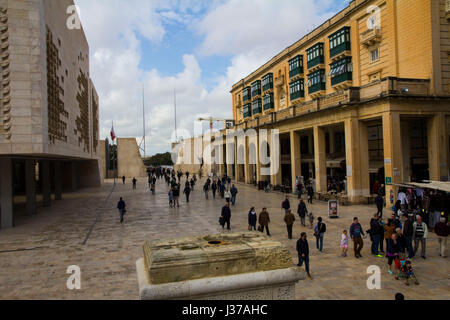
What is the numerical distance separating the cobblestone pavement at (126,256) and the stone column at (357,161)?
1650 millimetres

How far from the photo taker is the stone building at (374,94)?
→ 66.5 feet

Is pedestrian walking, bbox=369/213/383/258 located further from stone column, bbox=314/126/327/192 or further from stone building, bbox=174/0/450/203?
stone column, bbox=314/126/327/192

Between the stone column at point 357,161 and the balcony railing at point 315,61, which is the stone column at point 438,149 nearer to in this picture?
the stone column at point 357,161

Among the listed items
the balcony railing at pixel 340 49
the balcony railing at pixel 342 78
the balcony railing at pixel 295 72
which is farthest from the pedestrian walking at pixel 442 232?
the balcony railing at pixel 295 72

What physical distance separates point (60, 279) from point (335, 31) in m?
27.6

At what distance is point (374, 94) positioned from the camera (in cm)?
2111

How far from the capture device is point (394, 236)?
919cm

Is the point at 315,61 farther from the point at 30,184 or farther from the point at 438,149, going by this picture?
the point at 30,184

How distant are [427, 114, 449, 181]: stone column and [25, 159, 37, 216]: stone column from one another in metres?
25.5

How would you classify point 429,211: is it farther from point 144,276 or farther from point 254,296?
point 144,276

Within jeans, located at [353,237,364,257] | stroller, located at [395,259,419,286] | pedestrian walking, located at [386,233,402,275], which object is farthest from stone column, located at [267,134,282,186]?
stroller, located at [395,259,419,286]

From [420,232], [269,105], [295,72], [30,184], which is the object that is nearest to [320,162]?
[295,72]

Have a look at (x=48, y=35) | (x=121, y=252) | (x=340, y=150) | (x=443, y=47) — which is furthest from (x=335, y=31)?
(x=121, y=252)
